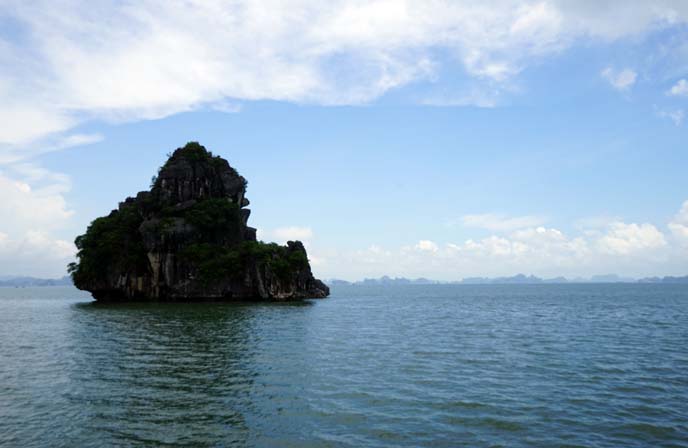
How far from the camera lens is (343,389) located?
22438 millimetres

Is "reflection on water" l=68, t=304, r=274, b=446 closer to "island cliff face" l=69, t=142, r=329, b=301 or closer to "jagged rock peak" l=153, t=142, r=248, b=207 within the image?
"island cliff face" l=69, t=142, r=329, b=301

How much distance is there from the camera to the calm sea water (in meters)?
16.3

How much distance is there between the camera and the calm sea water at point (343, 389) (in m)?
16.3

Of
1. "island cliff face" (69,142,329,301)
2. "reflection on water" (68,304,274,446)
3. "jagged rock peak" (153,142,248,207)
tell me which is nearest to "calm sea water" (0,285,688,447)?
"reflection on water" (68,304,274,446)

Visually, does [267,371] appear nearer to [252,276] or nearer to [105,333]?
[105,333]

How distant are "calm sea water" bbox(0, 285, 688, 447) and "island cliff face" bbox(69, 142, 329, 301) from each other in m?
49.4

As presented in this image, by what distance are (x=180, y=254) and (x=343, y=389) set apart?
3021 inches

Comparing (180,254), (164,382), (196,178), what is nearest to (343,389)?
(164,382)

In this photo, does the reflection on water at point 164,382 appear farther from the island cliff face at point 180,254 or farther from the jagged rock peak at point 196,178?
the jagged rock peak at point 196,178

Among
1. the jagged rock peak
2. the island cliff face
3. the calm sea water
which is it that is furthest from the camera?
the jagged rock peak

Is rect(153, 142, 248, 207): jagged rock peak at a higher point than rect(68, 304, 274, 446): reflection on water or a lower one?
higher

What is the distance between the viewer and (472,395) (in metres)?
21.2

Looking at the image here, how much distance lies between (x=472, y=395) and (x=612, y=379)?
8.71 meters

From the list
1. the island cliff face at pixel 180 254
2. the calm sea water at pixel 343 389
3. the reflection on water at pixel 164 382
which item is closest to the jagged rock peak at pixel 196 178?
the island cliff face at pixel 180 254
